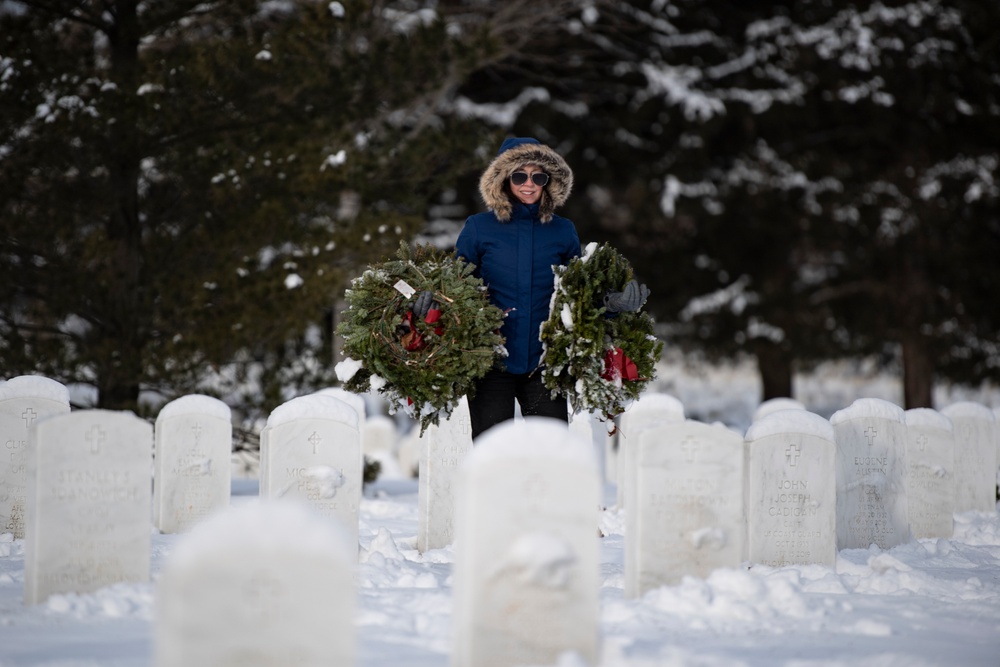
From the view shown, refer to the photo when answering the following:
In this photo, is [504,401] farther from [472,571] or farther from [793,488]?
[472,571]

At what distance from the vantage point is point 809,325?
796 inches

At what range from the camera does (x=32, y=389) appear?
748 cm

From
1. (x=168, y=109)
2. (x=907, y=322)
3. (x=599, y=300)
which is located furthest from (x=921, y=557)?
(x=907, y=322)

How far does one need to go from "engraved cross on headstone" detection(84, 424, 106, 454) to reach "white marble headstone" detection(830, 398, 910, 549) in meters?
4.75

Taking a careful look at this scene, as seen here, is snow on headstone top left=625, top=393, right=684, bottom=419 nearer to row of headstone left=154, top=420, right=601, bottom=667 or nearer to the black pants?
the black pants

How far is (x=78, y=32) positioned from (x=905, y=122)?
13564 mm

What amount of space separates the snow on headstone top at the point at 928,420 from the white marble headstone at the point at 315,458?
425cm

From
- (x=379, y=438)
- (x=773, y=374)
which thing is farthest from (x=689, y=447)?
(x=773, y=374)

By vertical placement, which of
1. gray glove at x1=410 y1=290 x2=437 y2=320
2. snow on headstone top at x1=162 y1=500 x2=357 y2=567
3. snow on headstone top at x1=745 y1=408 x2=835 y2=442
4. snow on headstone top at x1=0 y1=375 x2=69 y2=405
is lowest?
snow on headstone top at x1=162 y1=500 x2=357 y2=567

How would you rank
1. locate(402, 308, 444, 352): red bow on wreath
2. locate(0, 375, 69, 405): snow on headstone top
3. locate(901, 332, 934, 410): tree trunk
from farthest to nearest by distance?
1. locate(901, 332, 934, 410): tree trunk
2. locate(0, 375, 69, 405): snow on headstone top
3. locate(402, 308, 444, 352): red bow on wreath

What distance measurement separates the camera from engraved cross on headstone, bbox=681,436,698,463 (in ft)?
18.1

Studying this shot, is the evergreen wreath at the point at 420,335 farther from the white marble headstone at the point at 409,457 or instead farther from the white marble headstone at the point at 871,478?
the white marble headstone at the point at 409,457

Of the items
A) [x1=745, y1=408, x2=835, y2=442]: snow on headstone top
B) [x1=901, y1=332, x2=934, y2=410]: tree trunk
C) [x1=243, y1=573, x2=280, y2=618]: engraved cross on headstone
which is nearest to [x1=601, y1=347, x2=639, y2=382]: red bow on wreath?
[x1=745, y1=408, x2=835, y2=442]: snow on headstone top

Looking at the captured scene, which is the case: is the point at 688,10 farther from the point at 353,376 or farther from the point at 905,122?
the point at 353,376
